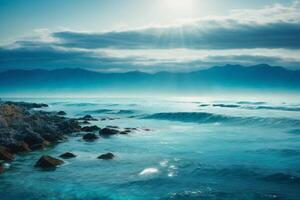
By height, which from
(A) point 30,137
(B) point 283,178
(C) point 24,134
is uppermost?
(C) point 24,134

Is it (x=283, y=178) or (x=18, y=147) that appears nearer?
(x=283, y=178)

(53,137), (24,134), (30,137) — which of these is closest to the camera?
(24,134)

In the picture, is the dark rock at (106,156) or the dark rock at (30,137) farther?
the dark rock at (30,137)

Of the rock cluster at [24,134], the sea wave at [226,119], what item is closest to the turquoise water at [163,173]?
the rock cluster at [24,134]

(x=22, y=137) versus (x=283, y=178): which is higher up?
(x=22, y=137)

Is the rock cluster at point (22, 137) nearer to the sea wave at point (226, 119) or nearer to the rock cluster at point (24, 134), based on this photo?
the rock cluster at point (24, 134)

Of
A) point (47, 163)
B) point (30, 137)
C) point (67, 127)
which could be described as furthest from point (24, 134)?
point (67, 127)

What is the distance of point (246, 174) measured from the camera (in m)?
28.3

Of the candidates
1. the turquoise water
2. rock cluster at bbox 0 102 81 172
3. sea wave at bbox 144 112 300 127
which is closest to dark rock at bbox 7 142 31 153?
rock cluster at bbox 0 102 81 172

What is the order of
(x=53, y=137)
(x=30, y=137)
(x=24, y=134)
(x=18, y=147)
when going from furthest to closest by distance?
(x=53, y=137)
(x=30, y=137)
(x=24, y=134)
(x=18, y=147)

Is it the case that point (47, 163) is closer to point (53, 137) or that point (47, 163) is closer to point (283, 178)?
point (53, 137)

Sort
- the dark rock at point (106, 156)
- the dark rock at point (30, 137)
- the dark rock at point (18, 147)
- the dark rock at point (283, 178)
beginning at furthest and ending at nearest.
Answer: the dark rock at point (30, 137)
the dark rock at point (18, 147)
the dark rock at point (106, 156)
the dark rock at point (283, 178)

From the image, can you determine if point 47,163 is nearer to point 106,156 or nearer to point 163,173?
point 106,156

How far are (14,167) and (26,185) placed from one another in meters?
5.60
